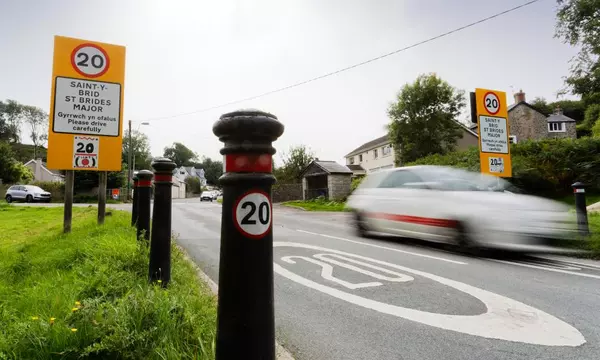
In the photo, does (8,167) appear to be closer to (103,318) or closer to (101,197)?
(101,197)

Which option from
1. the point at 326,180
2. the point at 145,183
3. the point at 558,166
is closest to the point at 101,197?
the point at 145,183

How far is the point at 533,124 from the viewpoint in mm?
38750

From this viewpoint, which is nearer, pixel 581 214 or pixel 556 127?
pixel 581 214

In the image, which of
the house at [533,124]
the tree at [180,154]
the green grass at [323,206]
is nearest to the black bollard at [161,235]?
the green grass at [323,206]

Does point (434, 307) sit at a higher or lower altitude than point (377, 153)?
lower

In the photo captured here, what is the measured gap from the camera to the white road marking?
2.41m

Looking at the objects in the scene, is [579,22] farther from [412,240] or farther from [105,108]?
[105,108]

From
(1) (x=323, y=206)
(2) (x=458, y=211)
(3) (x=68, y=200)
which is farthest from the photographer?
(1) (x=323, y=206)

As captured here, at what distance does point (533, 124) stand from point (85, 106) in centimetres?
4549

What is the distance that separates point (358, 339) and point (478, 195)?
14.3 feet

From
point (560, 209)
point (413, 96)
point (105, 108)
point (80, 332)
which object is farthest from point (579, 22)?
point (80, 332)

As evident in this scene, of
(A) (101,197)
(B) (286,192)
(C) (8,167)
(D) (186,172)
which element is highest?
(D) (186,172)

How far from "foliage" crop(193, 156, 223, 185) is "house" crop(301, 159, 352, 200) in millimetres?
72907

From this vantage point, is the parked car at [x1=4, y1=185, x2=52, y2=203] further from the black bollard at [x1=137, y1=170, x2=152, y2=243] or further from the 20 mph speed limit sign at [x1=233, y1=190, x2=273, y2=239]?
the 20 mph speed limit sign at [x1=233, y1=190, x2=273, y2=239]
